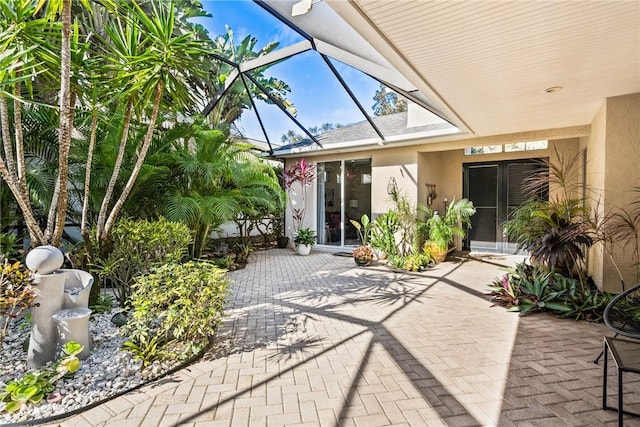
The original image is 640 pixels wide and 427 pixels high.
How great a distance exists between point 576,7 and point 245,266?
7.22m

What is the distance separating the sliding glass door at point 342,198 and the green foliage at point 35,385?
776cm

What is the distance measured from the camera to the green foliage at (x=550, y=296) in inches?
169

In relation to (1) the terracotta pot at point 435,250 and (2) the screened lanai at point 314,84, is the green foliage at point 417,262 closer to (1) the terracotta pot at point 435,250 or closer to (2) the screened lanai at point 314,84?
(1) the terracotta pot at point 435,250

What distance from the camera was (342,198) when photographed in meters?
9.84

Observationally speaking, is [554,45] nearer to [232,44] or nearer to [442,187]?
[442,187]

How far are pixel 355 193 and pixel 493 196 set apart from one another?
3884mm

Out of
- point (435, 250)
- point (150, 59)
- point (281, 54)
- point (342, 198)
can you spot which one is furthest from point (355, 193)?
point (150, 59)

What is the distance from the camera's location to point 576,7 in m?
2.46

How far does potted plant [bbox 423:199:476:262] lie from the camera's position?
787 cm

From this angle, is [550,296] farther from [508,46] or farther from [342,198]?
[342,198]

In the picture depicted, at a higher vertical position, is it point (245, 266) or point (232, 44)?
point (232, 44)

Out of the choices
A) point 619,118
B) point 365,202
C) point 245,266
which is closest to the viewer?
point 619,118

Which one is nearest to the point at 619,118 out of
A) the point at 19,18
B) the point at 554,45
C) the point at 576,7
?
the point at 554,45

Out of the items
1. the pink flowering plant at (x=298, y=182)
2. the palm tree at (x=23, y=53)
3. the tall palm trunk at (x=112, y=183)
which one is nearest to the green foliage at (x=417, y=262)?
the pink flowering plant at (x=298, y=182)
